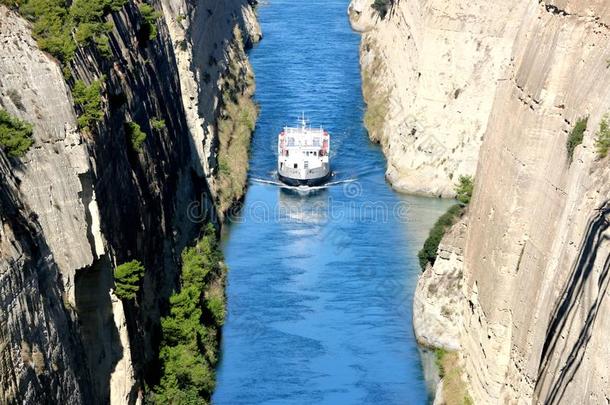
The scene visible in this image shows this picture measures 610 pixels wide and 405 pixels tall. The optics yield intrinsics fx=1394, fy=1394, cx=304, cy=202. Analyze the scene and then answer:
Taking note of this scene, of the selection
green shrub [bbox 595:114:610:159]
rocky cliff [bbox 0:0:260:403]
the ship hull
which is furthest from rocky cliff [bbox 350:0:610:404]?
the ship hull

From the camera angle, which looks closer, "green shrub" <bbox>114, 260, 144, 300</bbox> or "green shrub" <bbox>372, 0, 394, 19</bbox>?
"green shrub" <bbox>114, 260, 144, 300</bbox>

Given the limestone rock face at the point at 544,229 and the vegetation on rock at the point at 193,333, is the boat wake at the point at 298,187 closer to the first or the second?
the vegetation on rock at the point at 193,333

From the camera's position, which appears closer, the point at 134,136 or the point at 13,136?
the point at 13,136

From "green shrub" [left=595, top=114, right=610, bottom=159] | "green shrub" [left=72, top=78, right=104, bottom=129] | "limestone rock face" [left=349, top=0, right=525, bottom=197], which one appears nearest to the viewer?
"green shrub" [left=595, top=114, right=610, bottom=159]

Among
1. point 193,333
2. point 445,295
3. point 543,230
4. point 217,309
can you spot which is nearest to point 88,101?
point 193,333

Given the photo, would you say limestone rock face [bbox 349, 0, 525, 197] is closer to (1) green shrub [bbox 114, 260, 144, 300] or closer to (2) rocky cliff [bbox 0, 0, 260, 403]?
(2) rocky cliff [bbox 0, 0, 260, 403]

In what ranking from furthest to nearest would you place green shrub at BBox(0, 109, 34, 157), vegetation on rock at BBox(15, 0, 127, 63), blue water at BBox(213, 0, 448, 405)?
blue water at BBox(213, 0, 448, 405) < vegetation on rock at BBox(15, 0, 127, 63) < green shrub at BBox(0, 109, 34, 157)

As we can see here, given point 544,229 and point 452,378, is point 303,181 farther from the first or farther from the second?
point 544,229

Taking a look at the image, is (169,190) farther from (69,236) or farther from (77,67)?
(69,236)
